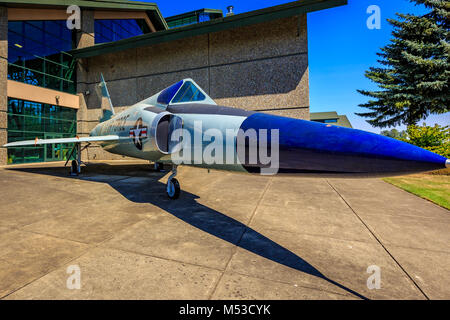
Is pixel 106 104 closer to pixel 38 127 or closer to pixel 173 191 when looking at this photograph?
pixel 38 127

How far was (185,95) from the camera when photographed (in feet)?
15.1

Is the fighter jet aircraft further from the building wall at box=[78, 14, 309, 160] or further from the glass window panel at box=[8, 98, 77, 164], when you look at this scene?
the glass window panel at box=[8, 98, 77, 164]

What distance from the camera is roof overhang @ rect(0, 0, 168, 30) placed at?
1321 cm

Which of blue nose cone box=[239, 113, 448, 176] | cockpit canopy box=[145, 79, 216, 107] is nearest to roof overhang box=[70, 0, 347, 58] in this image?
cockpit canopy box=[145, 79, 216, 107]

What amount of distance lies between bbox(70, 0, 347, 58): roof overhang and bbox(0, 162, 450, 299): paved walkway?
11322mm

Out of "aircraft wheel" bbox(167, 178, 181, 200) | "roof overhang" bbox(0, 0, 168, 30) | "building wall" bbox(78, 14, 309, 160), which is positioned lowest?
"aircraft wheel" bbox(167, 178, 181, 200)

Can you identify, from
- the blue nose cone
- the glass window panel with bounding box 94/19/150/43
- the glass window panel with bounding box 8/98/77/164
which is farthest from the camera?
the glass window panel with bounding box 94/19/150/43

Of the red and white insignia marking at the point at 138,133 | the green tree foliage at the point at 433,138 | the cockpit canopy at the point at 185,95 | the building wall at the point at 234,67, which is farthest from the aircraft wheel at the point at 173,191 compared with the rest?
the green tree foliage at the point at 433,138

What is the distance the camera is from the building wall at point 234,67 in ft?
40.1

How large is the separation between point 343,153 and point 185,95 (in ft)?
12.0

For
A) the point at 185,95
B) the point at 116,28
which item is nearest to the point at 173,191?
the point at 185,95

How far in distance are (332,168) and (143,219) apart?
325 centimetres

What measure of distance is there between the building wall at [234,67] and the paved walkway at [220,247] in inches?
361
